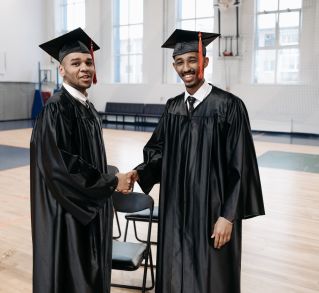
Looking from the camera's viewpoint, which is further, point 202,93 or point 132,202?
point 132,202

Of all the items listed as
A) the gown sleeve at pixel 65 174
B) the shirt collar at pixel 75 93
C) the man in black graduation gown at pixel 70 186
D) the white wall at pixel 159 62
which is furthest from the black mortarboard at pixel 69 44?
the white wall at pixel 159 62

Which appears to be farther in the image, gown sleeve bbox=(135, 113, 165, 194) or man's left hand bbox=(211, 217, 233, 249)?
gown sleeve bbox=(135, 113, 165, 194)

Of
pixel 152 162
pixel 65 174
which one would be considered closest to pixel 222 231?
pixel 152 162

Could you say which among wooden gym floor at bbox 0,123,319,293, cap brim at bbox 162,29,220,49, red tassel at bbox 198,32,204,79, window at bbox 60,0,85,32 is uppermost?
window at bbox 60,0,85,32

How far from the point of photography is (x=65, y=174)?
6.08 ft

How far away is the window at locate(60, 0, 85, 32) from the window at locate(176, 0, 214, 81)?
4533 mm

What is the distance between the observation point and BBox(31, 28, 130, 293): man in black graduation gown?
1.88 meters

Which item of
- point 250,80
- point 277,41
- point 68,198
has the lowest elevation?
point 68,198

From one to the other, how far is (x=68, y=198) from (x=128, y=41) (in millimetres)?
13341

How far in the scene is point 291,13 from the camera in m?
11.3

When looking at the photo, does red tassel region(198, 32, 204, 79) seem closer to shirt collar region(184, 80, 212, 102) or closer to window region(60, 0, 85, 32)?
shirt collar region(184, 80, 212, 102)

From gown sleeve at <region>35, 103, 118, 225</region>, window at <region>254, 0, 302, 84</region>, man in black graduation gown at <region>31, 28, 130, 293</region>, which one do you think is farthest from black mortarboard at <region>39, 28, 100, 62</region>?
window at <region>254, 0, 302, 84</region>

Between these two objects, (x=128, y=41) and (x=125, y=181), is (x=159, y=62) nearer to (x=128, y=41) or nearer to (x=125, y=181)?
(x=128, y=41)

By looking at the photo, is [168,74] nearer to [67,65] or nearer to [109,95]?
[109,95]
